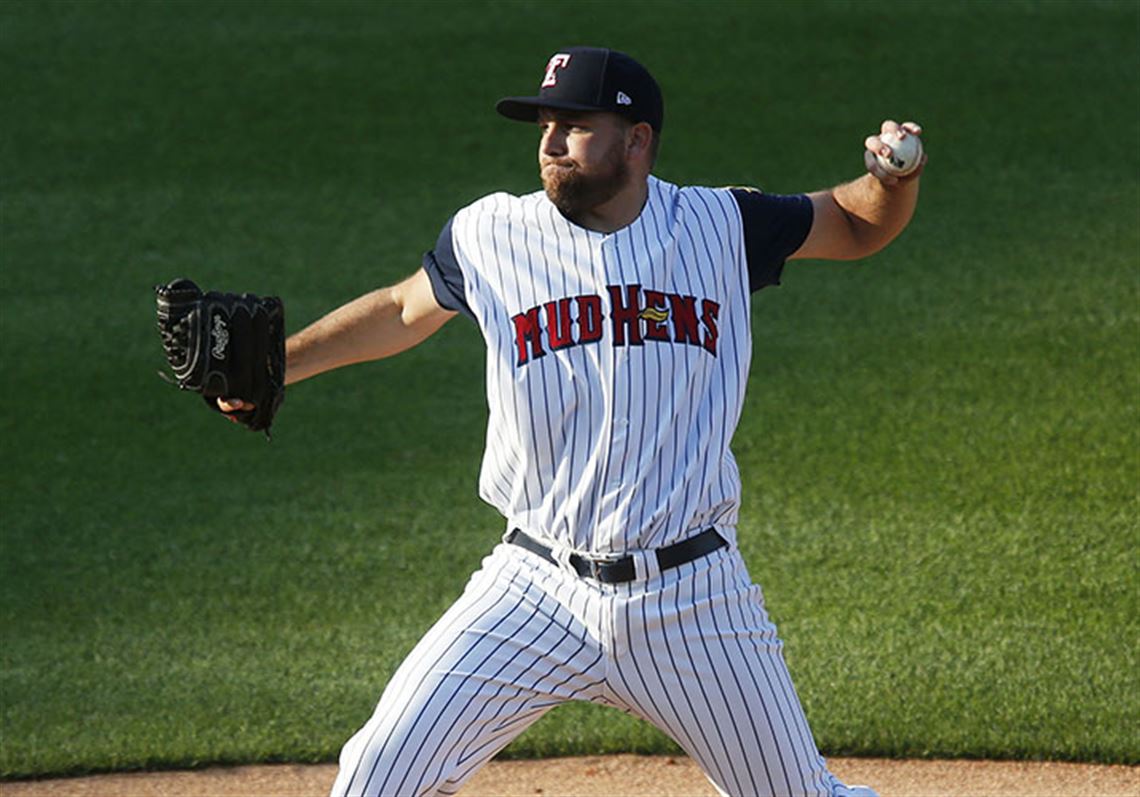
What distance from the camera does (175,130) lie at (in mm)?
11281

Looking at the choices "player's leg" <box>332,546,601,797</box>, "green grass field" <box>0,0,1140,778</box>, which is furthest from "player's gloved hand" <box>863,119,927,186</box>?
"green grass field" <box>0,0,1140,778</box>

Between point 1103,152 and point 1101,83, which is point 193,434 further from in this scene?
point 1101,83

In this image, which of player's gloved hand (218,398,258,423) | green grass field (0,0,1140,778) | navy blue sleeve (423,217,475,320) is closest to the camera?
A: navy blue sleeve (423,217,475,320)

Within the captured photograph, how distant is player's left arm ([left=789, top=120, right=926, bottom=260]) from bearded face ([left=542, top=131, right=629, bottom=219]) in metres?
0.47

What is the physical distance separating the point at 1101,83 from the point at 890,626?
6.78m

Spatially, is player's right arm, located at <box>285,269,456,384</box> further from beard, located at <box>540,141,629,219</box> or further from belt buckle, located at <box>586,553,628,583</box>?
belt buckle, located at <box>586,553,628,583</box>

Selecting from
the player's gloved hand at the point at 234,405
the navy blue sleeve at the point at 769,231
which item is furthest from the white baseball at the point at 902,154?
the player's gloved hand at the point at 234,405

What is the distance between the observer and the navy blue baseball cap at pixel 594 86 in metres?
3.73

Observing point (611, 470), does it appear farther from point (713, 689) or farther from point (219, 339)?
point (219, 339)

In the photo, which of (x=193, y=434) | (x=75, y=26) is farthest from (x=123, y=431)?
(x=75, y=26)

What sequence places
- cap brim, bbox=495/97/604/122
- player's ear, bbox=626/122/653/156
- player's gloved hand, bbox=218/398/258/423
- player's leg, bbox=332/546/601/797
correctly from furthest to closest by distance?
1. player's gloved hand, bbox=218/398/258/423
2. player's ear, bbox=626/122/653/156
3. cap brim, bbox=495/97/604/122
4. player's leg, bbox=332/546/601/797

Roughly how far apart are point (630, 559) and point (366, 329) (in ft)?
3.06

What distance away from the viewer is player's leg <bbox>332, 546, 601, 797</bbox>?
137 inches

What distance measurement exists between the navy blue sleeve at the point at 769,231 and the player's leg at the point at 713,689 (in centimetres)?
71
